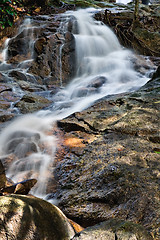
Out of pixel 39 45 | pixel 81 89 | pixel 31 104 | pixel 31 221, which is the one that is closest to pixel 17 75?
pixel 39 45

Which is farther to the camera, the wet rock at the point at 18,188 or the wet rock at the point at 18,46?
the wet rock at the point at 18,46

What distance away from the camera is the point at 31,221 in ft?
4.32

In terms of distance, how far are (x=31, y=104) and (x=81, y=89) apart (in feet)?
7.32

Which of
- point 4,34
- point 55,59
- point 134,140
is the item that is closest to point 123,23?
point 55,59

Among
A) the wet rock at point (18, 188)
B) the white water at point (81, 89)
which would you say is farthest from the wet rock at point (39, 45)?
the wet rock at point (18, 188)

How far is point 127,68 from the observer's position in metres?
9.03

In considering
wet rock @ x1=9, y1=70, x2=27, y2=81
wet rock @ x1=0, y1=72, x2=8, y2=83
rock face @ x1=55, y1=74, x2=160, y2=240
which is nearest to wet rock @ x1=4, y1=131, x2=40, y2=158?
rock face @ x1=55, y1=74, x2=160, y2=240

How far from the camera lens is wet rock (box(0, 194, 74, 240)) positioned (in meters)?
1.23

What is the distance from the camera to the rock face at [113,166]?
1.73 m

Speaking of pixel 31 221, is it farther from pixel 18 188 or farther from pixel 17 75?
pixel 17 75

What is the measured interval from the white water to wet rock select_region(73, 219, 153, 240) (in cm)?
132

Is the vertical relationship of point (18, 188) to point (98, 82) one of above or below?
above

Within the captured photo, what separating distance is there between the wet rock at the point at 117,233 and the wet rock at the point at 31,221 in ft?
0.88

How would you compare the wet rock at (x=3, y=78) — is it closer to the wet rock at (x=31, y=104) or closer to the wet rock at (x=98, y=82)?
the wet rock at (x=31, y=104)
